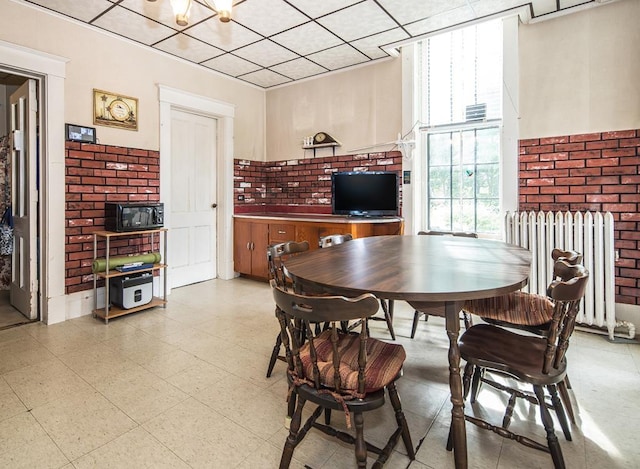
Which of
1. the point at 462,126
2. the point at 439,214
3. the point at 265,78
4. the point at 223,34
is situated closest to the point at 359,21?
the point at 223,34

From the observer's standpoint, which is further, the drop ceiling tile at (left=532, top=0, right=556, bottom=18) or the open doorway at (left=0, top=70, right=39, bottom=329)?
the open doorway at (left=0, top=70, right=39, bottom=329)

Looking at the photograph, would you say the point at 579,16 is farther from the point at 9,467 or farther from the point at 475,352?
the point at 9,467

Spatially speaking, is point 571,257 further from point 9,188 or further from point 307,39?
point 9,188

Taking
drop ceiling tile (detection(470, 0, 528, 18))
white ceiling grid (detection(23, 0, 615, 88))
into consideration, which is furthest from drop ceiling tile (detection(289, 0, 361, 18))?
drop ceiling tile (detection(470, 0, 528, 18))

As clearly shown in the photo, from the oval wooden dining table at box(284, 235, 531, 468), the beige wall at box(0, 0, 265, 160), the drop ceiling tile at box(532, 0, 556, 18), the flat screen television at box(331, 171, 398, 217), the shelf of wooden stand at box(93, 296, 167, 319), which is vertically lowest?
the shelf of wooden stand at box(93, 296, 167, 319)

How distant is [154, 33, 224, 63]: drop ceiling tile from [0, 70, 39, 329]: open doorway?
1.41m

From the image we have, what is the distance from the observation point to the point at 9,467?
162 centimetres

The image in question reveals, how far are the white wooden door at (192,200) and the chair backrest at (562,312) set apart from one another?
422 centimetres

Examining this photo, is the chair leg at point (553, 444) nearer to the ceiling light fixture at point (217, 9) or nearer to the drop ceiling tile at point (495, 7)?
the ceiling light fixture at point (217, 9)

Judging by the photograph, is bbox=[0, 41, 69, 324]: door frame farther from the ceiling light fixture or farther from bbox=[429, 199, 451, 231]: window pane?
bbox=[429, 199, 451, 231]: window pane

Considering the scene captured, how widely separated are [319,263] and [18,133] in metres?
3.59

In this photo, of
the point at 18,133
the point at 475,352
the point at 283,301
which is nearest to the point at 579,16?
the point at 475,352

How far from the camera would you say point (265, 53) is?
14.4 ft

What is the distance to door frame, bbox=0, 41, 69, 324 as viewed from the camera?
340cm
